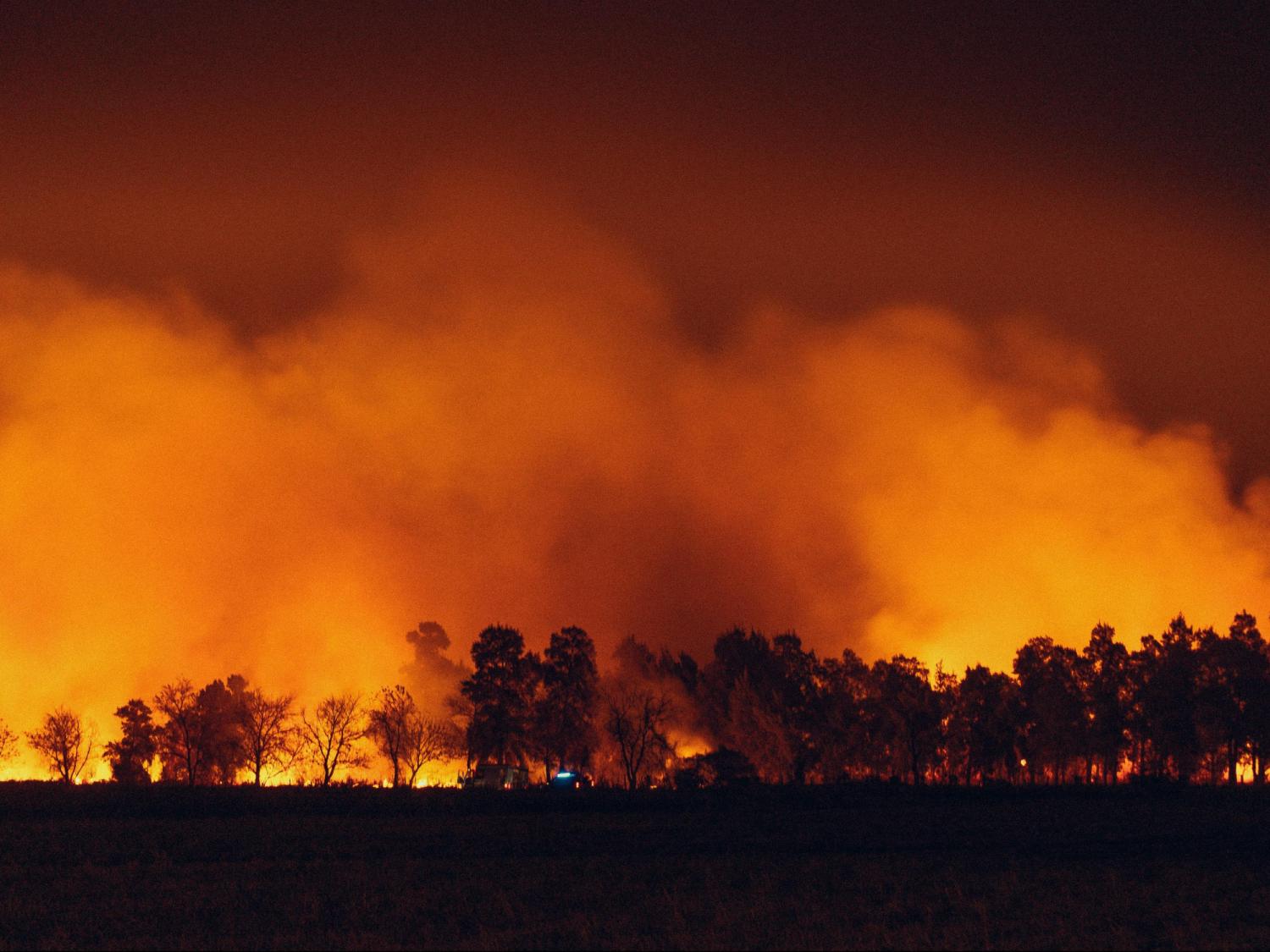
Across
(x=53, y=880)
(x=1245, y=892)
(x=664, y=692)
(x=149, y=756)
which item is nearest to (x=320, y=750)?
(x=149, y=756)

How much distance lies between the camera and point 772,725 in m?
120

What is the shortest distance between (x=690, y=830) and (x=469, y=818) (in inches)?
545

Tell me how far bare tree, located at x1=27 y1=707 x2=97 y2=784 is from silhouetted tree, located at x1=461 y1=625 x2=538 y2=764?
156ft

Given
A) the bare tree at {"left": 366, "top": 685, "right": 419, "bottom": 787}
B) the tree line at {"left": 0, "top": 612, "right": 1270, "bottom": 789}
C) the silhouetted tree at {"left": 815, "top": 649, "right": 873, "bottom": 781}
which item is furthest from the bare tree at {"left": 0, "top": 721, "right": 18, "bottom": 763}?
the silhouetted tree at {"left": 815, "top": 649, "right": 873, "bottom": 781}

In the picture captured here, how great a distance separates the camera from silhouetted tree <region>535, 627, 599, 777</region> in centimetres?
11081

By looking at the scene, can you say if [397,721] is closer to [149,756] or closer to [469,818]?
[149,756]

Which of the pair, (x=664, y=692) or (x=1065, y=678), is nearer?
(x=1065, y=678)

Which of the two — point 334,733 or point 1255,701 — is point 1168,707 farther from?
point 334,733

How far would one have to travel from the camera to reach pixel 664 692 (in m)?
140

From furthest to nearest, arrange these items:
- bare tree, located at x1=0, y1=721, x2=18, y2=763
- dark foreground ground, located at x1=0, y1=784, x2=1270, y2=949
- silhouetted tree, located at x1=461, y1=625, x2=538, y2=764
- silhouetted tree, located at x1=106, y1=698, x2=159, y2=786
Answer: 1. bare tree, located at x1=0, y1=721, x2=18, y2=763
2. silhouetted tree, located at x1=106, y1=698, x2=159, y2=786
3. silhouetted tree, located at x1=461, y1=625, x2=538, y2=764
4. dark foreground ground, located at x1=0, y1=784, x2=1270, y2=949

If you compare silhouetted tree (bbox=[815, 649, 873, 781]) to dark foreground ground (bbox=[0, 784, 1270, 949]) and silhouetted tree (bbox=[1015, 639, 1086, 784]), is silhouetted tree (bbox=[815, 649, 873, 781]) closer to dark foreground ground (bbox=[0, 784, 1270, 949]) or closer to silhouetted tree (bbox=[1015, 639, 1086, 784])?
silhouetted tree (bbox=[1015, 639, 1086, 784])

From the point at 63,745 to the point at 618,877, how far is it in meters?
109

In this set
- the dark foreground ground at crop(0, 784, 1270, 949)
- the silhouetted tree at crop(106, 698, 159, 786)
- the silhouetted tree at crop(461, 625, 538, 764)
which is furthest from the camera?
the silhouetted tree at crop(106, 698, 159, 786)

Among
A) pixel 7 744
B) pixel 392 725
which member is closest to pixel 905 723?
pixel 392 725
